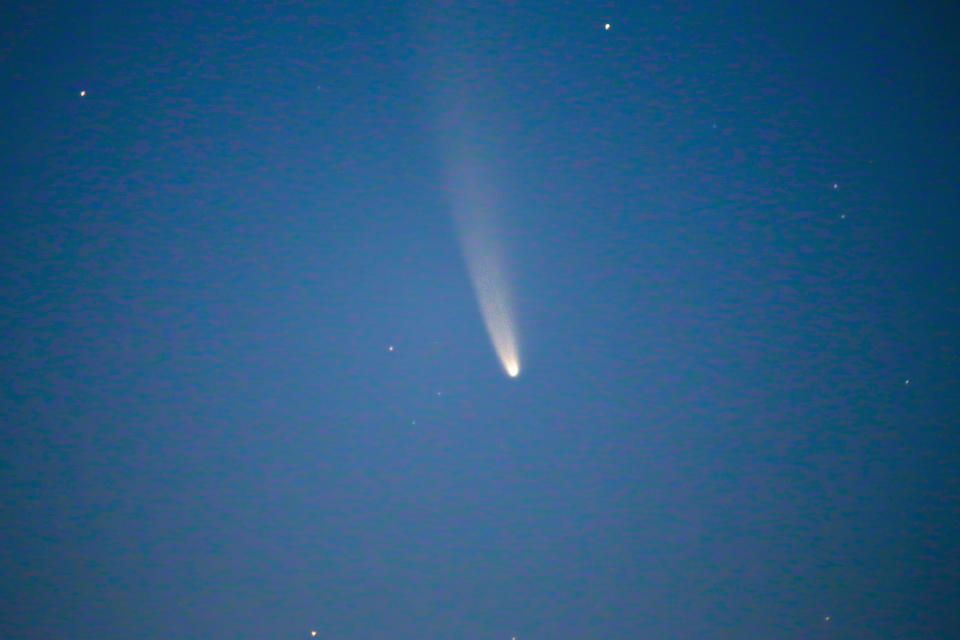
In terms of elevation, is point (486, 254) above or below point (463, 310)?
above

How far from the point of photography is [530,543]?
1.28m

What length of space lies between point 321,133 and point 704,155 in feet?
3.17

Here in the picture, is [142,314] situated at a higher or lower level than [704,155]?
lower

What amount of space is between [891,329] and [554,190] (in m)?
1.02

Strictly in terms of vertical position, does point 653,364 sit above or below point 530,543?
above

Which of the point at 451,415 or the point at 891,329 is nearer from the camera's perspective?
the point at 451,415

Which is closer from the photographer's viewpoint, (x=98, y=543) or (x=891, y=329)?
(x=98, y=543)

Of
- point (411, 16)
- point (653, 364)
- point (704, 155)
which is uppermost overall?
point (411, 16)

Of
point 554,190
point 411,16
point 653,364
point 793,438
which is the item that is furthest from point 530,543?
point 411,16

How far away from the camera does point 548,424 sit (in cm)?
127

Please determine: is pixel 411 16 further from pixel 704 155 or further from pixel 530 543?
pixel 530 543

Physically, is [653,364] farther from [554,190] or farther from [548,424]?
[554,190]

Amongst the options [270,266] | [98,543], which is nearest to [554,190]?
[270,266]

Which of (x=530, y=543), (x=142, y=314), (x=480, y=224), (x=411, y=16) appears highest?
(x=411, y=16)
